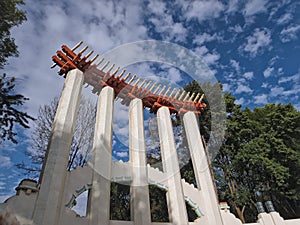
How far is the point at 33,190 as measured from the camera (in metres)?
5.02

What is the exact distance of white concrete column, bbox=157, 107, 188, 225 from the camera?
6754mm

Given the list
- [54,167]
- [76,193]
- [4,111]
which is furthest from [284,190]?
[4,111]

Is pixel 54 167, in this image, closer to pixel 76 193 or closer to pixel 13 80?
pixel 76 193

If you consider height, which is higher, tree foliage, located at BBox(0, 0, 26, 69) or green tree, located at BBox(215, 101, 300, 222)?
tree foliage, located at BBox(0, 0, 26, 69)

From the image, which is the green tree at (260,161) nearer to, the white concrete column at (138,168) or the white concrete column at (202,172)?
the white concrete column at (202,172)

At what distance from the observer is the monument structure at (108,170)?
5.04 meters

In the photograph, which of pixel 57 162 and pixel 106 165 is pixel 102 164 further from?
pixel 57 162

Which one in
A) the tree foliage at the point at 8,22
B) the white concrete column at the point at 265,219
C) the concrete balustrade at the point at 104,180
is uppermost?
the tree foliage at the point at 8,22

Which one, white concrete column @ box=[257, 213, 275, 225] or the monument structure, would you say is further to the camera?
white concrete column @ box=[257, 213, 275, 225]

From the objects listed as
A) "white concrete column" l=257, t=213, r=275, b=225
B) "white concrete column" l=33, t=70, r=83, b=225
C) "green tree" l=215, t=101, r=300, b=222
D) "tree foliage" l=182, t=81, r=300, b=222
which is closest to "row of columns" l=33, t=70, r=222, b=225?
"white concrete column" l=33, t=70, r=83, b=225

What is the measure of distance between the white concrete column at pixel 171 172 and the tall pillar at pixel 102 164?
2.36 meters

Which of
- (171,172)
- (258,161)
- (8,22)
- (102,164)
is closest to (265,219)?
(171,172)

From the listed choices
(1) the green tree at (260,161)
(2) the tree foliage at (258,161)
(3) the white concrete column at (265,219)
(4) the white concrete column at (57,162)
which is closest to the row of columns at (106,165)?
(4) the white concrete column at (57,162)

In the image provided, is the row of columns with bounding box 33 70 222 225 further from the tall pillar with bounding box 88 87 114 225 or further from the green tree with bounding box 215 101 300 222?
the green tree with bounding box 215 101 300 222
